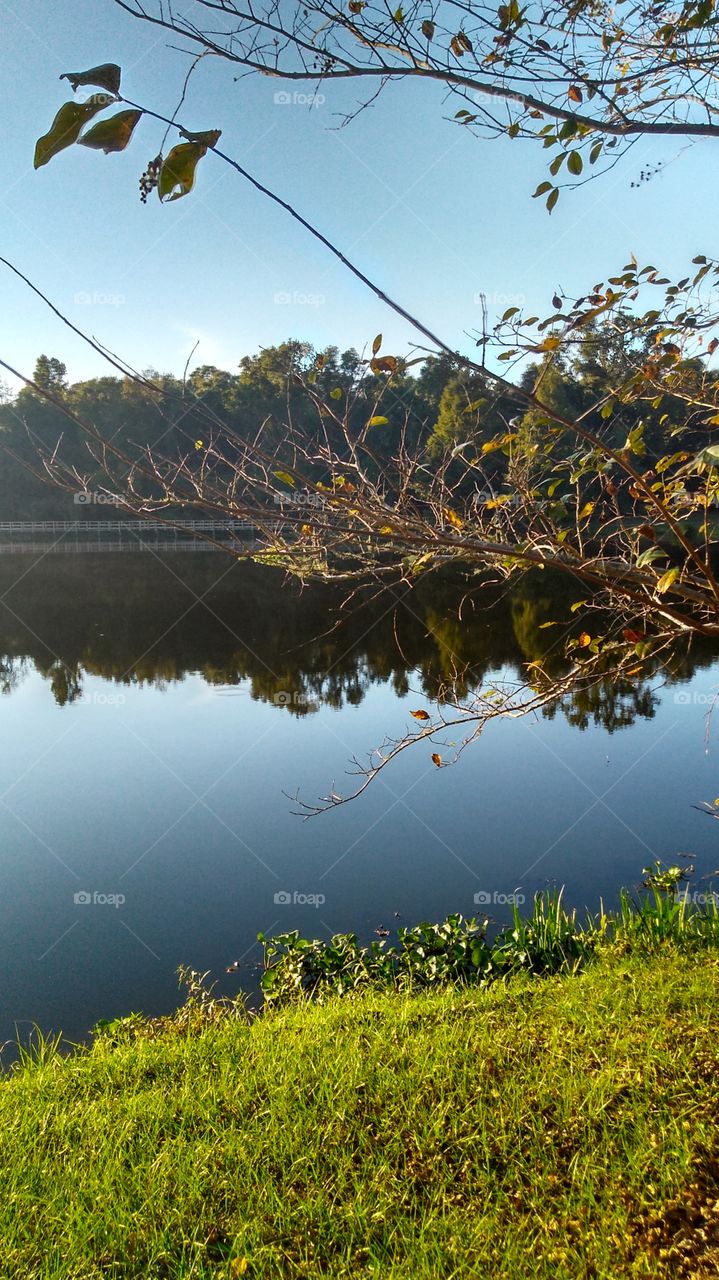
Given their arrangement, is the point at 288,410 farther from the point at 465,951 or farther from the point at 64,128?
the point at 465,951

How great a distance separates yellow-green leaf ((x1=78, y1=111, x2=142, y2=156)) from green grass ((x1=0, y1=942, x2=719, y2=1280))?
2.12m

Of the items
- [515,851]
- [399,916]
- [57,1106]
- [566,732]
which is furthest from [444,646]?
[57,1106]

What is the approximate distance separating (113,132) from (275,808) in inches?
244

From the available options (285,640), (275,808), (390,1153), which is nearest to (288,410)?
(390,1153)

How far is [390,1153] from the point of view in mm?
2107

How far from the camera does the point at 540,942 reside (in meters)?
4.12

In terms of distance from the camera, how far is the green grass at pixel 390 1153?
1770 millimetres

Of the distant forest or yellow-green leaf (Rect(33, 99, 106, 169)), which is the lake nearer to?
the distant forest

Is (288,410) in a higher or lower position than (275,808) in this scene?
higher

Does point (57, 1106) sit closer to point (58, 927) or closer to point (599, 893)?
point (58, 927)

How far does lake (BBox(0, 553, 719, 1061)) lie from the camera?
484 cm

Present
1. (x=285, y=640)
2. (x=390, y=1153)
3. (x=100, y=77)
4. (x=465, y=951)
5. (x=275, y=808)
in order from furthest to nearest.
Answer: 1. (x=285, y=640)
2. (x=275, y=808)
3. (x=465, y=951)
4. (x=390, y=1153)
5. (x=100, y=77)

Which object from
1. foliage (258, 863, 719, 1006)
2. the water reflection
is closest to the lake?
the water reflection

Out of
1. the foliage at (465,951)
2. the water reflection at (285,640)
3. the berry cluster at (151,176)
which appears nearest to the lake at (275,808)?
the water reflection at (285,640)
